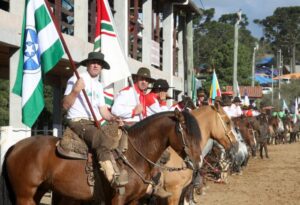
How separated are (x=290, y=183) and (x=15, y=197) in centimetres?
1008

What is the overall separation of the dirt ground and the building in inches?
152

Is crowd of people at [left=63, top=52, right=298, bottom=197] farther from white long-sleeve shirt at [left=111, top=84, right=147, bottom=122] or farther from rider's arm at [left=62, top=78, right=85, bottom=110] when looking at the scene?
white long-sleeve shirt at [left=111, top=84, right=147, bottom=122]

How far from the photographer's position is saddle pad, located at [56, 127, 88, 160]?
7.68 metres

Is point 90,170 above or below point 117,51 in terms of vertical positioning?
below

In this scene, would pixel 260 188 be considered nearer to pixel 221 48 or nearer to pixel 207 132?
pixel 207 132

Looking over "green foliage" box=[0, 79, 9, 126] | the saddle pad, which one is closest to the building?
the saddle pad

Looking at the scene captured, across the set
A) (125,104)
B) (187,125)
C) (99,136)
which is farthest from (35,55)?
(187,125)

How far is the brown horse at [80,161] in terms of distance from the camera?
7.67 meters

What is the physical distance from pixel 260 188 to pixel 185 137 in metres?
8.02

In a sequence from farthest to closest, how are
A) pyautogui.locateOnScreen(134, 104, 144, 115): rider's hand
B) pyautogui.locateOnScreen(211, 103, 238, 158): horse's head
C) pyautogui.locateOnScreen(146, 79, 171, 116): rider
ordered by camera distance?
1. pyautogui.locateOnScreen(146, 79, 171, 116): rider
2. pyautogui.locateOnScreen(211, 103, 238, 158): horse's head
3. pyautogui.locateOnScreen(134, 104, 144, 115): rider's hand

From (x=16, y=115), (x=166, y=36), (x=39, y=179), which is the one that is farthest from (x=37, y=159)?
(x=166, y=36)

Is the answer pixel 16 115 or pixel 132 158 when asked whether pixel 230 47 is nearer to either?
pixel 16 115

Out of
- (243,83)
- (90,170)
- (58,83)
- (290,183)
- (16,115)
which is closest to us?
(90,170)

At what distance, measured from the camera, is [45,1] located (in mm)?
8383
